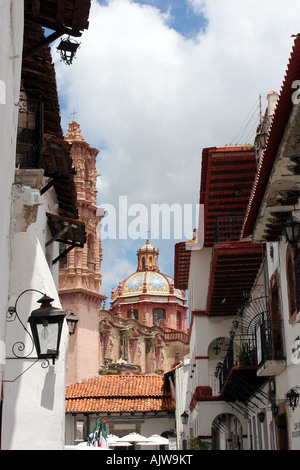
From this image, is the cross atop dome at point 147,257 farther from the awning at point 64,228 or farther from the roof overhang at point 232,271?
the awning at point 64,228

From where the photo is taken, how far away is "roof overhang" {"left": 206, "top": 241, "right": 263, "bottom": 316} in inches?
661

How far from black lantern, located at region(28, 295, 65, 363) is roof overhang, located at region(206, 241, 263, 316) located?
933 centimetres

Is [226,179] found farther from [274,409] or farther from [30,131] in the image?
[30,131]

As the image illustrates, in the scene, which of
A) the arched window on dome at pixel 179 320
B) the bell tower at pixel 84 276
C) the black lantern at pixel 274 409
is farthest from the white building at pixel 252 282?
the arched window on dome at pixel 179 320

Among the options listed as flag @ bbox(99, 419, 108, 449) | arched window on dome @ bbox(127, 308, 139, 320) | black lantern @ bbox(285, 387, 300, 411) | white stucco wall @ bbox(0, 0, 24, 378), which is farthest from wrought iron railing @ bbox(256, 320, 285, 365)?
arched window on dome @ bbox(127, 308, 139, 320)

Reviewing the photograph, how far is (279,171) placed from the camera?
10.0 meters

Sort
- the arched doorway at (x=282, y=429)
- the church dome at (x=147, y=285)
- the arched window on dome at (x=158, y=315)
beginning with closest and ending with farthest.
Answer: the arched doorway at (x=282, y=429), the arched window on dome at (x=158, y=315), the church dome at (x=147, y=285)

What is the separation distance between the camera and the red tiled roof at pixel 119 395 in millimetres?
35375

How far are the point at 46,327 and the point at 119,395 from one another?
97.1ft

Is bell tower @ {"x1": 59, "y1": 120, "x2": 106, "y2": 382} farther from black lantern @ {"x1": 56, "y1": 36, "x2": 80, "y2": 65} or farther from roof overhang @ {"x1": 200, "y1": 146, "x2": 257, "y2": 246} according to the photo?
black lantern @ {"x1": 56, "y1": 36, "x2": 80, "y2": 65}

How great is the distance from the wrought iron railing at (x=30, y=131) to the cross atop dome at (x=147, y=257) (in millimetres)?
83376

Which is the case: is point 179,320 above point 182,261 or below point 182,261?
above

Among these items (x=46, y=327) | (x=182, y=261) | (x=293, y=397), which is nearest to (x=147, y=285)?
(x=182, y=261)
